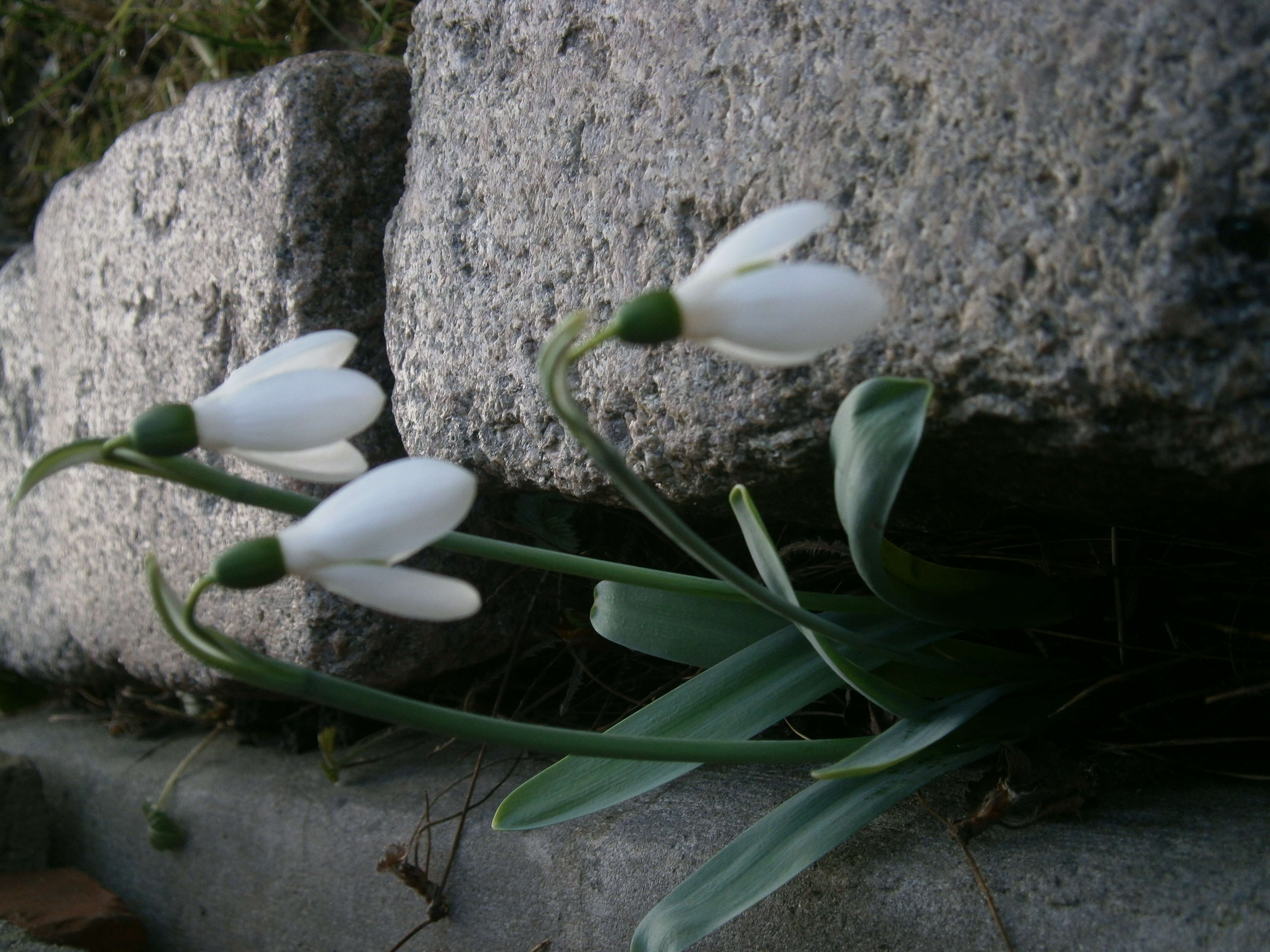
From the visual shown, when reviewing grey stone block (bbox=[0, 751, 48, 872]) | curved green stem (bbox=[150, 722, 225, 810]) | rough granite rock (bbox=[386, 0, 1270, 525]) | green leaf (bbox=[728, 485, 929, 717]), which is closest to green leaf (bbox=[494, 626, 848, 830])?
green leaf (bbox=[728, 485, 929, 717])

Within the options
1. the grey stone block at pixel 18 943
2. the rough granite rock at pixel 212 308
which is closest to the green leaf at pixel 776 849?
the rough granite rock at pixel 212 308

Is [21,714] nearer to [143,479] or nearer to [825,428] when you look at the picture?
[143,479]

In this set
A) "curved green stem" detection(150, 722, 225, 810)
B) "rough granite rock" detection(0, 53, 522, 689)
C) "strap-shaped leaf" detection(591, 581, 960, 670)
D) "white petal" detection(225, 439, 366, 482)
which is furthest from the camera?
"curved green stem" detection(150, 722, 225, 810)

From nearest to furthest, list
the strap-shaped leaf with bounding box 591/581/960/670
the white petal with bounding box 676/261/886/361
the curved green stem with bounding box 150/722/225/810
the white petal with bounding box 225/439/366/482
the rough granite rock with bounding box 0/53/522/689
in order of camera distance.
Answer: the white petal with bounding box 676/261/886/361
the white petal with bounding box 225/439/366/482
the strap-shaped leaf with bounding box 591/581/960/670
the rough granite rock with bounding box 0/53/522/689
the curved green stem with bounding box 150/722/225/810

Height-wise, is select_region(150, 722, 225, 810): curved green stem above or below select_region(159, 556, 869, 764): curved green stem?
below

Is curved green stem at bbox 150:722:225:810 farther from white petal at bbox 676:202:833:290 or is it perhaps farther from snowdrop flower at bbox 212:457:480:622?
white petal at bbox 676:202:833:290

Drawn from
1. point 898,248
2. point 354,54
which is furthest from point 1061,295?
point 354,54

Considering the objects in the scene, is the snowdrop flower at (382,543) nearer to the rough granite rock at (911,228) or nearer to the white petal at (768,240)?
the white petal at (768,240)

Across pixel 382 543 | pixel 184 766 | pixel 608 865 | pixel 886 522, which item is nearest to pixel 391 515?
pixel 382 543
